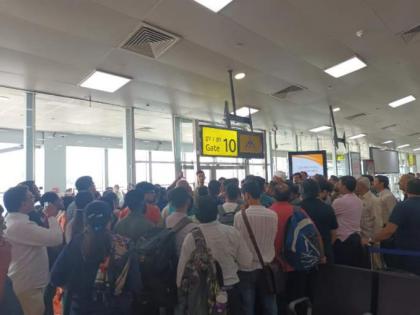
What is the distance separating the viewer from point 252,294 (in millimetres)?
2537

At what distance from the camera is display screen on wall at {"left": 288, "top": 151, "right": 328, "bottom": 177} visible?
324 inches

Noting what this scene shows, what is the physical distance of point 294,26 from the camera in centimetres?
414

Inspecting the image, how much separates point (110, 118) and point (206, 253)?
286 inches

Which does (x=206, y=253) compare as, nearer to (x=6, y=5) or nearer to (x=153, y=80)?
(x=6, y=5)

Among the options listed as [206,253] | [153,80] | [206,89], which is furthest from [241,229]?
[206,89]

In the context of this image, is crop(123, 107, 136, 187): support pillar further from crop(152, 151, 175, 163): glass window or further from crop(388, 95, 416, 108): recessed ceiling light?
crop(388, 95, 416, 108): recessed ceiling light

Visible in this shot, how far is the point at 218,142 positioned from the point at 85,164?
8.26 metres

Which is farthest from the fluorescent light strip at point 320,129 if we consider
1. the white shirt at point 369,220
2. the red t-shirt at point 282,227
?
the red t-shirt at point 282,227

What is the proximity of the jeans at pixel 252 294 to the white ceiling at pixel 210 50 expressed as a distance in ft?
9.12

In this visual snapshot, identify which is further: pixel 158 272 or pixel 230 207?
pixel 230 207

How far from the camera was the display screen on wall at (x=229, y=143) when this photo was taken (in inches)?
204

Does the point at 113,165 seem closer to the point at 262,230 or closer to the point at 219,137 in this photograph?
the point at 219,137

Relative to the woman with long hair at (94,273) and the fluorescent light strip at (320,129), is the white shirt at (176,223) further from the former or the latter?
the fluorescent light strip at (320,129)

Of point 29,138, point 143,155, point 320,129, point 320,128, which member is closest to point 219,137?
point 29,138
